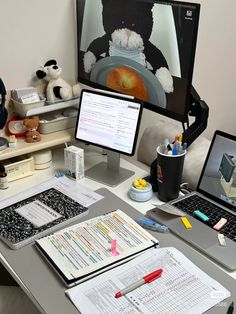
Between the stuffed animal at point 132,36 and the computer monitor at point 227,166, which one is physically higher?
the stuffed animal at point 132,36

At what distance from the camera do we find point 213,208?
1.41 meters

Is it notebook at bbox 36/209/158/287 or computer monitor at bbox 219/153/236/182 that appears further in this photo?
computer monitor at bbox 219/153/236/182

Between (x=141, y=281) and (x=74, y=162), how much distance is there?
2.09ft

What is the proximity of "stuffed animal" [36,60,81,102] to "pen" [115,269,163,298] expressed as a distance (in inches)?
36.9

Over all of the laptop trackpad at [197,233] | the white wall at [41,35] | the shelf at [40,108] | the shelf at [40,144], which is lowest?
the laptop trackpad at [197,233]

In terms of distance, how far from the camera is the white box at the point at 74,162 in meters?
1.61

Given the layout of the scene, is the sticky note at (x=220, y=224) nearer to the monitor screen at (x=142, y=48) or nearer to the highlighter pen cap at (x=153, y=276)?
the highlighter pen cap at (x=153, y=276)

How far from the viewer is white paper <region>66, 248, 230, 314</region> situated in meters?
1.04

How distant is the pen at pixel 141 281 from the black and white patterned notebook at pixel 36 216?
350 millimetres

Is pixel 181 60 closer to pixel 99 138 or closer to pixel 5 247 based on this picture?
pixel 99 138

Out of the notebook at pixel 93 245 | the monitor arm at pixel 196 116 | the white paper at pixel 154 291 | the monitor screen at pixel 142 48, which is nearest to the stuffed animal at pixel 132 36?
the monitor screen at pixel 142 48

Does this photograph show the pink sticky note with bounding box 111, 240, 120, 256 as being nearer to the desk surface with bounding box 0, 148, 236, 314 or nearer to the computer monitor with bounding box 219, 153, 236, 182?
the desk surface with bounding box 0, 148, 236, 314

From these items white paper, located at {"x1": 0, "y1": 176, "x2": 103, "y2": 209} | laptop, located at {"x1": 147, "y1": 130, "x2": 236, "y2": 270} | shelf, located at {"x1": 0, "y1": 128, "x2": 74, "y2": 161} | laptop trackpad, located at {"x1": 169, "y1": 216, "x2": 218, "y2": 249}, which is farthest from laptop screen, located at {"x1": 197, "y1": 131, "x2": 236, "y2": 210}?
shelf, located at {"x1": 0, "y1": 128, "x2": 74, "y2": 161}

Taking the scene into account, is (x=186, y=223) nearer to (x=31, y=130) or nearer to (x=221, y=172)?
(x=221, y=172)
